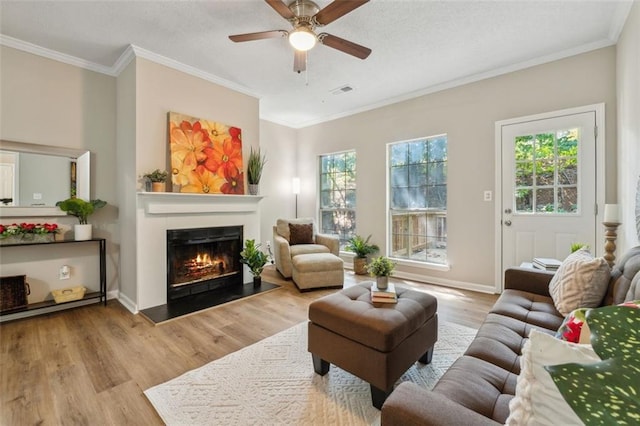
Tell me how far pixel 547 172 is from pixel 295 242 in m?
3.29

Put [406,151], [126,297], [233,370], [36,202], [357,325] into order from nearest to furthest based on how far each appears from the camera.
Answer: [357,325]
[233,370]
[36,202]
[126,297]
[406,151]

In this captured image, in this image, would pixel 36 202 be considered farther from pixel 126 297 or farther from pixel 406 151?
pixel 406 151

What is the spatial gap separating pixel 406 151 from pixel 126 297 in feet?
13.5

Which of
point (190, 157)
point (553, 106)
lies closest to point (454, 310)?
point (553, 106)

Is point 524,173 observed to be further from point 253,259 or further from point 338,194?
point 253,259

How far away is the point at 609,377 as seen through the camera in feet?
1.53

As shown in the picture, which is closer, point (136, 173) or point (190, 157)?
point (136, 173)

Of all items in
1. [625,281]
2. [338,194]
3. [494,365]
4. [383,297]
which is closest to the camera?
[494,365]

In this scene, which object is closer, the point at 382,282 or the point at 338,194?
the point at 382,282

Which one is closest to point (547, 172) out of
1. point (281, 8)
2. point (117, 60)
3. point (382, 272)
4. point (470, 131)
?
point (470, 131)

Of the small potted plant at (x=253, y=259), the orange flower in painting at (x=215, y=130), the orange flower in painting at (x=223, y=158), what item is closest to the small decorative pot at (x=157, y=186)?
the orange flower in painting at (x=223, y=158)

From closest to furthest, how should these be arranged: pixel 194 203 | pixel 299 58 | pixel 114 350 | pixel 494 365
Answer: pixel 494 365
pixel 114 350
pixel 299 58
pixel 194 203

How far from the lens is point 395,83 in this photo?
145 inches

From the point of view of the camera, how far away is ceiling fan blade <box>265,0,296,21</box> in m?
1.87
